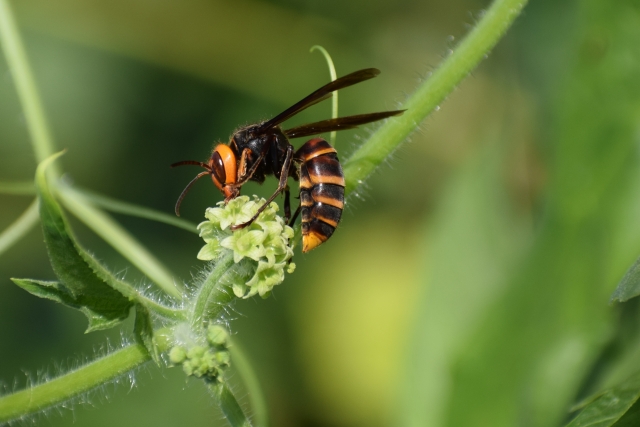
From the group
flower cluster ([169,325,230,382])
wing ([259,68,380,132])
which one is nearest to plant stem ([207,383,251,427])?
flower cluster ([169,325,230,382])

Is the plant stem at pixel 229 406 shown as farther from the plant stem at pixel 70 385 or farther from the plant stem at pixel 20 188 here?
the plant stem at pixel 20 188

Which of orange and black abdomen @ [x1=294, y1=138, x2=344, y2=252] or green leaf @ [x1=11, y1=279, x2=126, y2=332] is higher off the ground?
orange and black abdomen @ [x1=294, y1=138, x2=344, y2=252]

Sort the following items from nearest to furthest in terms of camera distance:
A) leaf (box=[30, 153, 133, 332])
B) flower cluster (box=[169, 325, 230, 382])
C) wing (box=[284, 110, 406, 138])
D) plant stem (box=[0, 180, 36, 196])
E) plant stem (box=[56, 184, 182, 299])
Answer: leaf (box=[30, 153, 133, 332]), flower cluster (box=[169, 325, 230, 382]), wing (box=[284, 110, 406, 138]), plant stem (box=[0, 180, 36, 196]), plant stem (box=[56, 184, 182, 299])

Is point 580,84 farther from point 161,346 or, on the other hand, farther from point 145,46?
point 145,46

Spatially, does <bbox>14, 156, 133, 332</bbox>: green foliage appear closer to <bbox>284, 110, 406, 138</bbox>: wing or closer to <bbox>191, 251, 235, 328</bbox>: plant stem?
<bbox>191, 251, 235, 328</bbox>: plant stem

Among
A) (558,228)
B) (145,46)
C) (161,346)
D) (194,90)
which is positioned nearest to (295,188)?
(194,90)

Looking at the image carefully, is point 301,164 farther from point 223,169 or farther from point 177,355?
point 177,355
